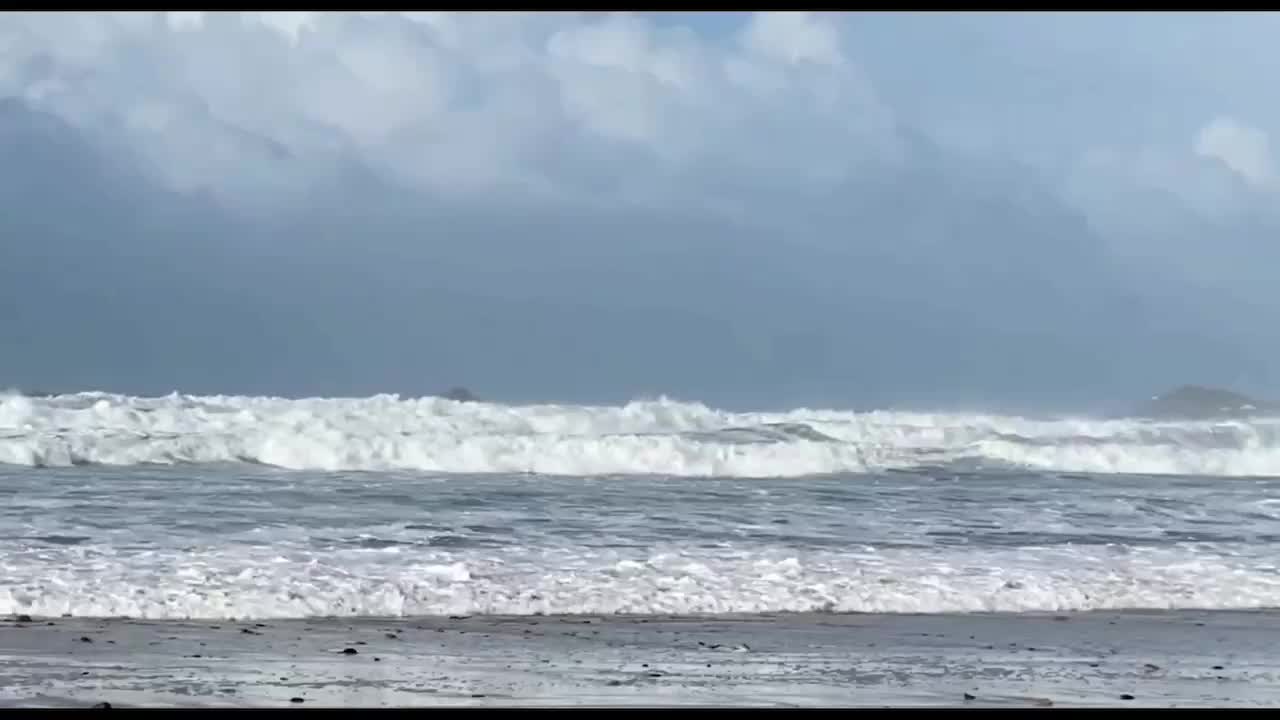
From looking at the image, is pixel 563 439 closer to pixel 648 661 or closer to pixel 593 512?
pixel 593 512

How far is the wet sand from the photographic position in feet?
26.5

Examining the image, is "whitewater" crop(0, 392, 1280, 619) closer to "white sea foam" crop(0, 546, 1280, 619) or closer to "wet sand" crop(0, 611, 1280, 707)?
"white sea foam" crop(0, 546, 1280, 619)

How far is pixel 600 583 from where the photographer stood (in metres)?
12.2

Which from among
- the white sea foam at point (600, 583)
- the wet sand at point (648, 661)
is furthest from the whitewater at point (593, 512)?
the wet sand at point (648, 661)

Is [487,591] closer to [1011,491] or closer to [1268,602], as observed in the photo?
[1268,602]

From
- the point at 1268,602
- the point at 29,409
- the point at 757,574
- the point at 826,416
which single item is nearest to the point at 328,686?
the point at 757,574

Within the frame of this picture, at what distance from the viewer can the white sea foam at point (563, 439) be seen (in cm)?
2266

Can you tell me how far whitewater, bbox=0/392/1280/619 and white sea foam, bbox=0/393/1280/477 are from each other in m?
0.06

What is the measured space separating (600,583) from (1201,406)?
34.5m

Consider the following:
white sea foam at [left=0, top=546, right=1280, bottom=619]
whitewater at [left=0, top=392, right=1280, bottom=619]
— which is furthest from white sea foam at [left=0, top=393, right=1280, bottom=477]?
white sea foam at [left=0, top=546, right=1280, bottom=619]

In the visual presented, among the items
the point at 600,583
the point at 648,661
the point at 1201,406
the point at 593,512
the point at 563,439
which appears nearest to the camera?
the point at 648,661

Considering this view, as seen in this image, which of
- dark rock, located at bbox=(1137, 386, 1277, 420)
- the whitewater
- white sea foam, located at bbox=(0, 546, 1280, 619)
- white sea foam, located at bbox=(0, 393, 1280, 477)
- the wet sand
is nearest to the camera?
the wet sand

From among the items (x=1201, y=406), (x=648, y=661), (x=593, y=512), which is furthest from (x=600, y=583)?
(x=1201, y=406)

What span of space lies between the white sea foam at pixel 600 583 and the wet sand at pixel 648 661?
0.38 metres
